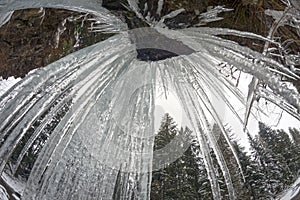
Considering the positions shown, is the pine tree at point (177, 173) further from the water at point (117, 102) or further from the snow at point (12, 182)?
the snow at point (12, 182)

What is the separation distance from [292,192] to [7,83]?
54 cm

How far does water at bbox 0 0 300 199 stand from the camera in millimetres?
677

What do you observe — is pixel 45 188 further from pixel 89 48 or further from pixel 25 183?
pixel 89 48

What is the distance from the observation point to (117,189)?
3.04 ft

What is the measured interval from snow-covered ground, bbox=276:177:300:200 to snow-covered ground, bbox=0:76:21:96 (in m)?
0.51

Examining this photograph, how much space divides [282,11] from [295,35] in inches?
2.4

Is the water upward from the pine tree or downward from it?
upward

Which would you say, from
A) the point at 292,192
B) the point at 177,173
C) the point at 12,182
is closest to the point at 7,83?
the point at 12,182

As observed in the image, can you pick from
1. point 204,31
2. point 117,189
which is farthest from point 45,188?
point 204,31

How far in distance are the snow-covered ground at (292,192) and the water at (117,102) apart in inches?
5.6

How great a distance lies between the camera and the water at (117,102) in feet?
2.22

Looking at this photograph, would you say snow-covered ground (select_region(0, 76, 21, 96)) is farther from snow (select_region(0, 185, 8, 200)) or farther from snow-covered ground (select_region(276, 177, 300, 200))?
snow-covered ground (select_region(276, 177, 300, 200))

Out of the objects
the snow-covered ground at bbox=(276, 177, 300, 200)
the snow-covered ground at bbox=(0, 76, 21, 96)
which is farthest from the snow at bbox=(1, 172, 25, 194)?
the snow-covered ground at bbox=(276, 177, 300, 200)

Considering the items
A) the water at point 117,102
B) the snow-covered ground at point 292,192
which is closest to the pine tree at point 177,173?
the water at point 117,102
